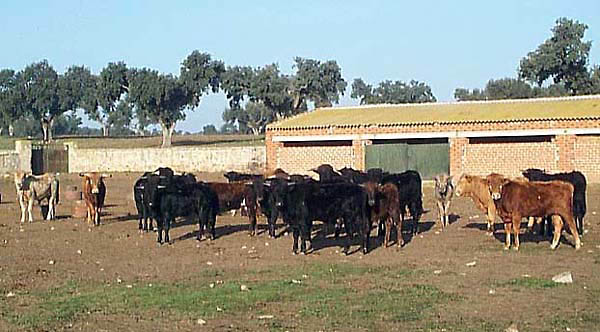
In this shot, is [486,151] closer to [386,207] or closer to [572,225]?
[386,207]

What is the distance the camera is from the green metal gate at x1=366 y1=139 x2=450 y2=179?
3722 centimetres

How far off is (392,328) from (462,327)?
2.33 ft

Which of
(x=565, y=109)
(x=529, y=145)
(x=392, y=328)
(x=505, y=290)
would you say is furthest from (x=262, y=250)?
(x=565, y=109)

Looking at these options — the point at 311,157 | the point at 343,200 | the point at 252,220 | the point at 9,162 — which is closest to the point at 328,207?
the point at 343,200

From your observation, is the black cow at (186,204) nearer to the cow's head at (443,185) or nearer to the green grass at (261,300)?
the green grass at (261,300)

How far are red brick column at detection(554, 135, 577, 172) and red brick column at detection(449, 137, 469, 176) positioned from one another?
377cm

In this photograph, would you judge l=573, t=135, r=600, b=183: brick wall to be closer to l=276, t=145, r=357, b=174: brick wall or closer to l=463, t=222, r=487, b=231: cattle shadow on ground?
l=276, t=145, r=357, b=174: brick wall

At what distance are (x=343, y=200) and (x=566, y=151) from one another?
20270 millimetres

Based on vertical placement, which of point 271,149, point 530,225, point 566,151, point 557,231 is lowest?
point 530,225

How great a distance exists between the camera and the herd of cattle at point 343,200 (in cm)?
1597

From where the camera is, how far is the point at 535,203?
15734mm

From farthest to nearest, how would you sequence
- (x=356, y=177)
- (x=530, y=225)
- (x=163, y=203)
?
(x=356, y=177) < (x=530, y=225) < (x=163, y=203)

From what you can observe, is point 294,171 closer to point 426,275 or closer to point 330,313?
point 426,275

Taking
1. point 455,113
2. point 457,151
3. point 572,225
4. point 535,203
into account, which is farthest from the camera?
point 455,113
